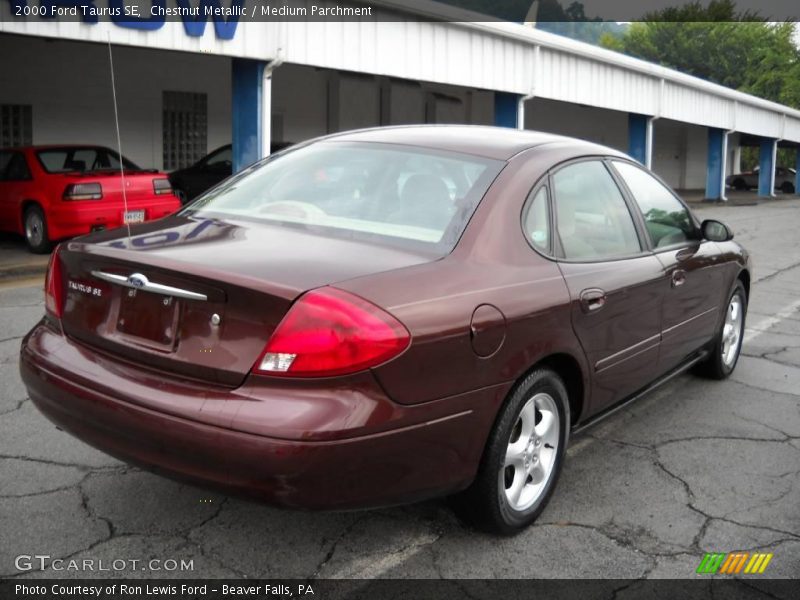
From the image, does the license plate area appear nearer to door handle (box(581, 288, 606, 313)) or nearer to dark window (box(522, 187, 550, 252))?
dark window (box(522, 187, 550, 252))

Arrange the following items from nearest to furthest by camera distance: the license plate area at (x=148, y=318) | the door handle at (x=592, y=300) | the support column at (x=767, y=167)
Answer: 1. the license plate area at (x=148, y=318)
2. the door handle at (x=592, y=300)
3. the support column at (x=767, y=167)

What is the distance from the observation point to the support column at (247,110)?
13.9 meters

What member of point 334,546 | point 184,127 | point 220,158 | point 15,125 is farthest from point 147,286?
point 184,127

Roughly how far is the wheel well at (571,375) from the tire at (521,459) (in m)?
0.06

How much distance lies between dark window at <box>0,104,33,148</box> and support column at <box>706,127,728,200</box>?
980 inches

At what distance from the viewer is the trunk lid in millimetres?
2783

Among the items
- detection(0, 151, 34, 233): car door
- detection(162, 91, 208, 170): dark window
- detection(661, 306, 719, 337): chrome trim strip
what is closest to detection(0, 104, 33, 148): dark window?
detection(162, 91, 208, 170): dark window

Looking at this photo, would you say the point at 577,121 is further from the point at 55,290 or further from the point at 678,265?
the point at 55,290

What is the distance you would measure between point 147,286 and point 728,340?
13.6 feet

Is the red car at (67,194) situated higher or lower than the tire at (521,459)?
higher

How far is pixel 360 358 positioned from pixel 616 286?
A: 1.64 metres

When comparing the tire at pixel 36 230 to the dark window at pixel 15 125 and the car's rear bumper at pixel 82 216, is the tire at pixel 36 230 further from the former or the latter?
the dark window at pixel 15 125

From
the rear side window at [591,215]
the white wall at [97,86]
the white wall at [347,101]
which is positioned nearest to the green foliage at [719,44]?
the white wall at [347,101]

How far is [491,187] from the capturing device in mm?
3459
